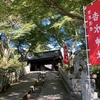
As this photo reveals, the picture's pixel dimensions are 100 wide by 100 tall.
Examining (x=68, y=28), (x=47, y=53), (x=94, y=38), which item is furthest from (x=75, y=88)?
(x=47, y=53)

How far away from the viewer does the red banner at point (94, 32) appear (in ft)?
17.5

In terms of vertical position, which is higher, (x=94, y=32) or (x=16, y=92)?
(x=94, y=32)

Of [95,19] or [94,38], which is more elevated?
[95,19]

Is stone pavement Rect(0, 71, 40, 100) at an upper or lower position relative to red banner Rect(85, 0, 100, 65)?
lower

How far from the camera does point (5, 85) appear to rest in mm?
15516

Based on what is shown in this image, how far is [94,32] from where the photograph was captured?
5.53m

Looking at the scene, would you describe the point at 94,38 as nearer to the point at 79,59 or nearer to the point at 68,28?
the point at 79,59

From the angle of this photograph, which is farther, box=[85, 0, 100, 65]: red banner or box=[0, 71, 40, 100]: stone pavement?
box=[0, 71, 40, 100]: stone pavement

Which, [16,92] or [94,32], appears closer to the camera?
[94,32]

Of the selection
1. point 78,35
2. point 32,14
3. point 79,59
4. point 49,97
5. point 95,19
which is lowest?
point 49,97

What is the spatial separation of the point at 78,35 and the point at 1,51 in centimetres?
→ 767

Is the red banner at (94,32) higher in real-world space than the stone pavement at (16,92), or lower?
higher

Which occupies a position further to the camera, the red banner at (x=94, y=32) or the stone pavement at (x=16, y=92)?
the stone pavement at (x=16, y=92)

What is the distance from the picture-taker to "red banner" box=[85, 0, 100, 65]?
17.5ft
